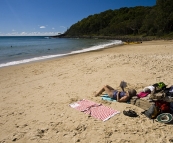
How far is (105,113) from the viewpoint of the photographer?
14.6 ft

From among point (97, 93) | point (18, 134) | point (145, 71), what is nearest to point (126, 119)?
point (97, 93)

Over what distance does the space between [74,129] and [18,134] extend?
1286mm

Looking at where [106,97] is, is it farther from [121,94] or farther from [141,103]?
[141,103]

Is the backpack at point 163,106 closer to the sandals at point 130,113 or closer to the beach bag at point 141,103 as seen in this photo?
the beach bag at point 141,103

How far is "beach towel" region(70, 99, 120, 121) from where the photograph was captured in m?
4.34

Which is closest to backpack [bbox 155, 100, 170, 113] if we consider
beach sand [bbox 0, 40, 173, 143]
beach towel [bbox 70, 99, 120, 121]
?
beach sand [bbox 0, 40, 173, 143]

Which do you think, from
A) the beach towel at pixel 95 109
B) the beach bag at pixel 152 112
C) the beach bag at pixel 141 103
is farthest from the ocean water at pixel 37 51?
the beach bag at pixel 152 112

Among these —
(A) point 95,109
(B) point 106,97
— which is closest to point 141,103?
(B) point 106,97

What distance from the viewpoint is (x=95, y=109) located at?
4684mm

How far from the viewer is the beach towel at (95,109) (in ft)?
14.2

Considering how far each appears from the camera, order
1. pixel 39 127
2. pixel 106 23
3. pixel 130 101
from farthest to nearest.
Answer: pixel 106 23
pixel 130 101
pixel 39 127

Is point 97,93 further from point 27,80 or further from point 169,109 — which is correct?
point 27,80

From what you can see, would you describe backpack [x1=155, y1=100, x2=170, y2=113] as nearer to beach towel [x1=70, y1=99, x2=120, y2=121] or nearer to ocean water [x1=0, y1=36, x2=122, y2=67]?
beach towel [x1=70, y1=99, x2=120, y2=121]

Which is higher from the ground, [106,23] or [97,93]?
[106,23]
